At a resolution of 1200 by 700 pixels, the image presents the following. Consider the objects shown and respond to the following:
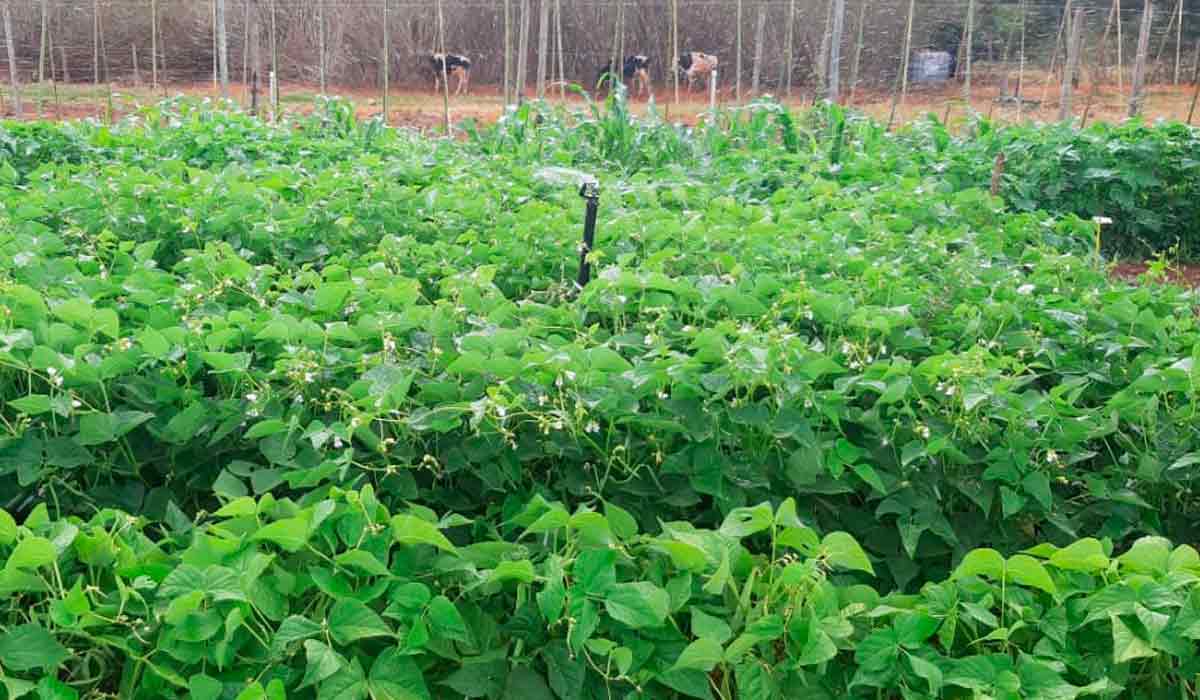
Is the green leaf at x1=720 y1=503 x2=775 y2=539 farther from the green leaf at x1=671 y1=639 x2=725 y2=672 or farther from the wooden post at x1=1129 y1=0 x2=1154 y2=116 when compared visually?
the wooden post at x1=1129 y1=0 x2=1154 y2=116

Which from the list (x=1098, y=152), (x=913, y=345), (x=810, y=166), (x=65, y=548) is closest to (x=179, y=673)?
(x=65, y=548)

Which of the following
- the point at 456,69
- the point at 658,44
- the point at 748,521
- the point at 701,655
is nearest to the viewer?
the point at 701,655

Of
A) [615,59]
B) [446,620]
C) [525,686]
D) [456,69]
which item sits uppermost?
[615,59]

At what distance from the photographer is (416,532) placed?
5.24ft

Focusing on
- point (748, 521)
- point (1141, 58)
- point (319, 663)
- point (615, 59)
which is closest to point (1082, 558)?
point (748, 521)

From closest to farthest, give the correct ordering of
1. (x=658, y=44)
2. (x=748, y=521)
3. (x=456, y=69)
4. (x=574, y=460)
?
(x=748, y=521) < (x=574, y=460) < (x=456, y=69) < (x=658, y=44)

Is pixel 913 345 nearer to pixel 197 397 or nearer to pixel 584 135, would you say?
pixel 197 397

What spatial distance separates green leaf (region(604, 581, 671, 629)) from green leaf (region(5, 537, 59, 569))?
73cm

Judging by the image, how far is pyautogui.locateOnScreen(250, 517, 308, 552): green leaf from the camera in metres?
1.56

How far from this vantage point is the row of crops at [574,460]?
154 cm

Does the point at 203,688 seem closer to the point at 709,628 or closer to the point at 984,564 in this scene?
the point at 709,628

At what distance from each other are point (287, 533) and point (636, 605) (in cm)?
48

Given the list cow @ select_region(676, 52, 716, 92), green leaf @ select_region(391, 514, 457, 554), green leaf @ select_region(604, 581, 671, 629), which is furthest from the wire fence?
green leaf @ select_region(604, 581, 671, 629)

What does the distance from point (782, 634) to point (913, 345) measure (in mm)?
1080
